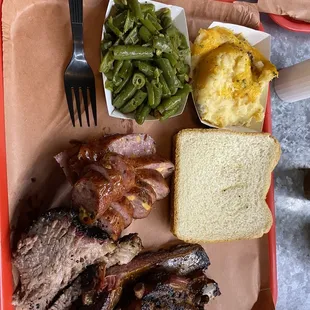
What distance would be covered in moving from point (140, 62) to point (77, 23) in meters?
0.49

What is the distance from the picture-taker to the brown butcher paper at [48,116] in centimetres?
254

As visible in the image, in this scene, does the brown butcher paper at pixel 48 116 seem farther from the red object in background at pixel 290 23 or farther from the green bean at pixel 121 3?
the red object in background at pixel 290 23

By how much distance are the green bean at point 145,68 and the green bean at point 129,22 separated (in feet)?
0.70

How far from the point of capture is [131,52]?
2551mm

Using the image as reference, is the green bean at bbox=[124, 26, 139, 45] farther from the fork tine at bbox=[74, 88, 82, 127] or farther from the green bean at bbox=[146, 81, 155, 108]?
the fork tine at bbox=[74, 88, 82, 127]

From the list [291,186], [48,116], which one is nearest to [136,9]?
[48,116]

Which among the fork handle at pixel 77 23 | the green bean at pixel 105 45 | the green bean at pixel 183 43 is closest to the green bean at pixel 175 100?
the green bean at pixel 183 43

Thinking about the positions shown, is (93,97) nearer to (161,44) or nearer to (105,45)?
(105,45)

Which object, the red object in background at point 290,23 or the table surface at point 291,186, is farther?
the table surface at point 291,186

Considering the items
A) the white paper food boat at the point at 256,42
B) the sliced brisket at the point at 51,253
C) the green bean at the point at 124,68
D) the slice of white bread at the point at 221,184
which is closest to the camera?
the sliced brisket at the point at 51,253

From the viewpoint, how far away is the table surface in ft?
11.4

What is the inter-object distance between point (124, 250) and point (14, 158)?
89cm

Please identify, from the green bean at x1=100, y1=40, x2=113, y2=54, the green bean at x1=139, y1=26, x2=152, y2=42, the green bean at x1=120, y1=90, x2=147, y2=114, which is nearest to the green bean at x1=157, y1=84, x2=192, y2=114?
the green bean at x1=120, y1=90, x2=147, y2=114

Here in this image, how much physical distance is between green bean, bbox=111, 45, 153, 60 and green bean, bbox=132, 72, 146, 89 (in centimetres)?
11
